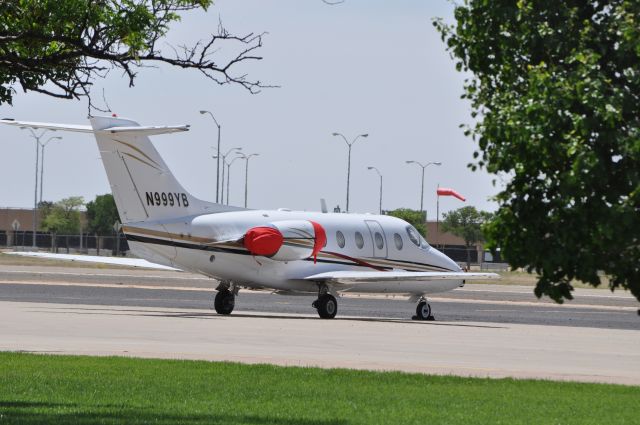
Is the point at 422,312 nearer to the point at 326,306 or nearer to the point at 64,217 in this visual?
the point at 326,306

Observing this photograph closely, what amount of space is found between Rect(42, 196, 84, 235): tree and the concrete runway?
13205 cm

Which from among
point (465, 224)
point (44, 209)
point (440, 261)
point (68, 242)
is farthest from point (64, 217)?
point (440, 261)

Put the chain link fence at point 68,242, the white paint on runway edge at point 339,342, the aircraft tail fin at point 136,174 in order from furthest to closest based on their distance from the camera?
the chain link fence at point 68,242 < the aircraft tail fin at point 136,174 < the white paint on runway edge at point 339,342

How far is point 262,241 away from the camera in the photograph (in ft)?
123

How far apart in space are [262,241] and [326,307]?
2.73 m

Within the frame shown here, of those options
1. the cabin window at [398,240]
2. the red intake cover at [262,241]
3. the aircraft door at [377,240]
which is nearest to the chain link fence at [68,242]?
the cabin window at [398,240]

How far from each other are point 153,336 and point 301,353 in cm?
440

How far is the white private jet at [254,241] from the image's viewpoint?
118 ft

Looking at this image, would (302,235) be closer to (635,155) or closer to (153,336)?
(153,336)

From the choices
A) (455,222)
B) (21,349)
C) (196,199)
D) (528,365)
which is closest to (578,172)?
(528,365)

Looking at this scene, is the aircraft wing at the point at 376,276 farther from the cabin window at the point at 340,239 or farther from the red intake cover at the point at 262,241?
the red intake cover at the point at 262,241

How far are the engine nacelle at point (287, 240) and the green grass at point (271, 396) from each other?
16.3 metres

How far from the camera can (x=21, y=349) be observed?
2384 cm

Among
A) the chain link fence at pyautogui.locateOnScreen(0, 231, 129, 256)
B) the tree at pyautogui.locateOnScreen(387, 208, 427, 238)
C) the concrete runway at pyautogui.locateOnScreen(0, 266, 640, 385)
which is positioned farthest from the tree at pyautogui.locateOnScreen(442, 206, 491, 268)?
the concrete runway at pyautogui.locateOnScreen(0, 266, 640, 385)
